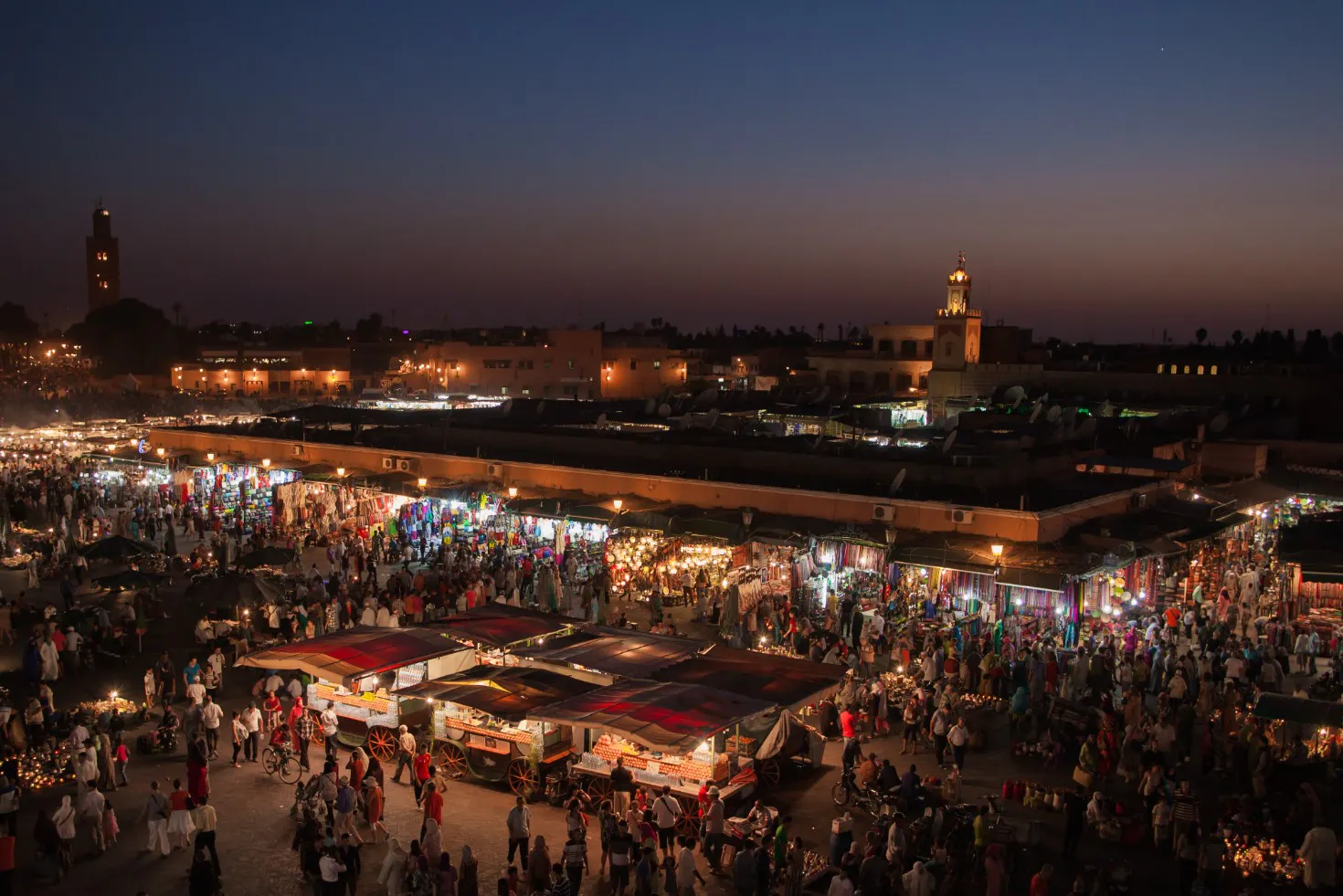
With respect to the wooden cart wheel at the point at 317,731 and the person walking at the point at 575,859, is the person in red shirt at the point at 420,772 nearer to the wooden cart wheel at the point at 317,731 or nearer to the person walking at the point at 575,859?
the wooden cart wheel at the point at 317,731

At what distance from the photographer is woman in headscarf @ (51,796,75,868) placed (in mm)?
10029

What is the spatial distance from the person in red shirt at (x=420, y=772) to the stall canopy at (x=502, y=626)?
254 cm

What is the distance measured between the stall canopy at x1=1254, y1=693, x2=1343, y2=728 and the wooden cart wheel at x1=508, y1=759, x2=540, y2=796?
8294mm

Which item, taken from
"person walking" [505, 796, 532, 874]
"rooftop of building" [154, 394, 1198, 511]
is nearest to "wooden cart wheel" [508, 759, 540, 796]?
"person walking" [505, 796, 532, 874]

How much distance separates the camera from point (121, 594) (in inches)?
809

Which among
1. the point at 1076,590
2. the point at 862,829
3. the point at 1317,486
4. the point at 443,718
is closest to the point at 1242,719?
the point at 1076,590

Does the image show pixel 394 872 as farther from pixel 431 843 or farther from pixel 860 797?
pixel 860 797

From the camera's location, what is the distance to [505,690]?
12320 millimetres

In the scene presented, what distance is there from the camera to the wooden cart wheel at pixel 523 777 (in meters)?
11.8

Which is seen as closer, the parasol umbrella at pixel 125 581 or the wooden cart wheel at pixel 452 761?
the wooden cart wheel at pixel 452 761

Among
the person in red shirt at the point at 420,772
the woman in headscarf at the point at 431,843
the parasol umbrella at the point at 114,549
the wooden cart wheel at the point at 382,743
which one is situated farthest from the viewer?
the parasol umbrella at the point at 114,549

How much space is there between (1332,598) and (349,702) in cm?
1632

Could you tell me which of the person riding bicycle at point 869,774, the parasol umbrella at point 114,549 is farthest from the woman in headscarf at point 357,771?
the parasol umbrella at point 114,549

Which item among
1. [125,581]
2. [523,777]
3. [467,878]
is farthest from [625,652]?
[125,581]
